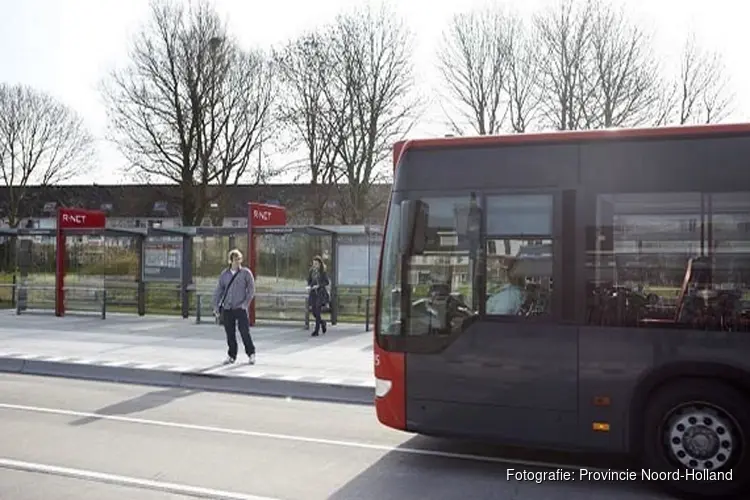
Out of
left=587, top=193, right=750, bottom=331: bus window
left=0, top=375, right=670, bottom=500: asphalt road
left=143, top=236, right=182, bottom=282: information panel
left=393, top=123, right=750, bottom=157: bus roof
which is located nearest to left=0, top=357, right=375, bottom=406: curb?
left=0, top=375, right=670, bottom=500: asphalt road

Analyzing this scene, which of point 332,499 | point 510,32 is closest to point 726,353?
point 332,499

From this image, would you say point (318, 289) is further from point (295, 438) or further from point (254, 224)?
point (295, 438)

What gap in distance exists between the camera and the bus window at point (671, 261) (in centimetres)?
581

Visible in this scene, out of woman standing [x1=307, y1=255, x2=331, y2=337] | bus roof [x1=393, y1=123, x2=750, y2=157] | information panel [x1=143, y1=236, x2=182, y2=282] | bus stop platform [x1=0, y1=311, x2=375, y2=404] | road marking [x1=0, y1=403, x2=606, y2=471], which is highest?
bus roof [x1=393, y1=123, x2=750, y2=157]

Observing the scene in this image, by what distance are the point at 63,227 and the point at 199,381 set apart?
37.6ft

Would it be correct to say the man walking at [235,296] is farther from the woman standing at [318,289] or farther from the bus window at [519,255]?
the bus window at [519,255]

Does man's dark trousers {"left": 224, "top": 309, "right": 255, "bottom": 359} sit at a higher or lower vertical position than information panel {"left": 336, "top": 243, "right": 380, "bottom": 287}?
lower

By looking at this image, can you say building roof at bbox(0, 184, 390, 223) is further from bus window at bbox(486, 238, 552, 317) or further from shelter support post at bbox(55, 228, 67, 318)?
bus window at bbox(486, 238, 552, 317)

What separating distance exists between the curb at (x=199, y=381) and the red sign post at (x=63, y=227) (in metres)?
8.62

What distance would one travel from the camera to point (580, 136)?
250 inches

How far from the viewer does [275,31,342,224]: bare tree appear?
105ft

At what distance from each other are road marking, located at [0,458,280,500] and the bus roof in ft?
10.8

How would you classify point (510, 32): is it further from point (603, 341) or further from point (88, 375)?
point (603, 341)

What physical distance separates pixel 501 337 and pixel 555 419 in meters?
0.77
